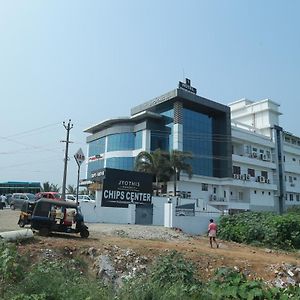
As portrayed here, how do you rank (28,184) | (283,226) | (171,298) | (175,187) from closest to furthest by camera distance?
(171,298) → (283,226) → (175,187) → (28,184)

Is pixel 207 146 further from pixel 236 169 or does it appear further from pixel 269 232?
pixel 269 232

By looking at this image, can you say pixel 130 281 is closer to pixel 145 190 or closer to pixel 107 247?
pixel 107 247

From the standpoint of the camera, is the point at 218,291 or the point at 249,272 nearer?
the point at 218,291

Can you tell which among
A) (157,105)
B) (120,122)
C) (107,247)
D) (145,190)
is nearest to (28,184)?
(120,122)

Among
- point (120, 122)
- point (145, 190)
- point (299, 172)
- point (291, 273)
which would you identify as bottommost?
point (291, 273)

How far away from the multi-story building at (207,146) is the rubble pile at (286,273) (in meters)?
35.3

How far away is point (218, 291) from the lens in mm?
8969

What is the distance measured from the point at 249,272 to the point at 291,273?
67.5 inches

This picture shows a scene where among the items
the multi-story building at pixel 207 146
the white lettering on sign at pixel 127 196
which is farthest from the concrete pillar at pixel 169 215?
the multi-story building at pixel 207 146

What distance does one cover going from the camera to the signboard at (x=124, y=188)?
30.8m

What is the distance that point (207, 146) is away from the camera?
5647cm

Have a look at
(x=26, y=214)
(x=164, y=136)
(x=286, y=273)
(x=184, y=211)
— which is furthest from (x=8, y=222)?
(x=164, y=136)

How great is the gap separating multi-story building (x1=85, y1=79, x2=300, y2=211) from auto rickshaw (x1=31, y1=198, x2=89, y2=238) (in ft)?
108

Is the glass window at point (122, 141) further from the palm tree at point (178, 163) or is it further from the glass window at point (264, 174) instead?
the glass window at point (264, 174)
